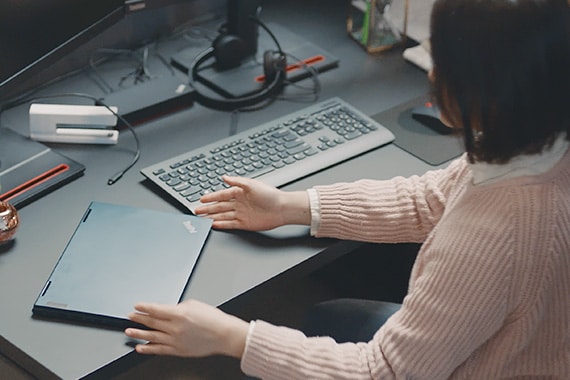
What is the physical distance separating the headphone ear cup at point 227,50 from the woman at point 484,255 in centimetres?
64

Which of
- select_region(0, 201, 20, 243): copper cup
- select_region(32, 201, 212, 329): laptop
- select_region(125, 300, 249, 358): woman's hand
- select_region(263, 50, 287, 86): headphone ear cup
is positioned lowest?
select_region(125, 300, 249, 358): woman's hand

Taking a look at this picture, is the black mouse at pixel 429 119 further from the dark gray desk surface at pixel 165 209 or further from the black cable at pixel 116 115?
the black cable at pixel 116 115

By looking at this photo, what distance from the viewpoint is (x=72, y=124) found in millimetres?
1446

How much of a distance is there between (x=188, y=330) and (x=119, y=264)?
15 cm

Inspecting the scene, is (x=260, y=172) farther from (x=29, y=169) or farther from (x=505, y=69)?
(x=505, y=69)

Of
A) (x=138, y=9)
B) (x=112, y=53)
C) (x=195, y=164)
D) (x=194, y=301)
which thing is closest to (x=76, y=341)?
(x=194, y=301)

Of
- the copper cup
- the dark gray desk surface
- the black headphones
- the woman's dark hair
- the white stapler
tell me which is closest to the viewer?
the woman's dark hair

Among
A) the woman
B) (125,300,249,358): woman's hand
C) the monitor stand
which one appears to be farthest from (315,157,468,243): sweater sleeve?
the monitor stand

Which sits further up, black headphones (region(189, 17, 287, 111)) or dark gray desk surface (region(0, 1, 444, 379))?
black headphones (region(189, 17, 287, 111))

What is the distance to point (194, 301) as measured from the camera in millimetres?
1120

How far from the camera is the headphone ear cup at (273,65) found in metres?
1.60

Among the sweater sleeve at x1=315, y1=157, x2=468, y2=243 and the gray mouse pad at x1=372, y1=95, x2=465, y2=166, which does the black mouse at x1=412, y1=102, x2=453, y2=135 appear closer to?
the gray mouse pad at x1=372, y1=95, x2=465, y2=166

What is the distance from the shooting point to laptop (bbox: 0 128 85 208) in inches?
51.9

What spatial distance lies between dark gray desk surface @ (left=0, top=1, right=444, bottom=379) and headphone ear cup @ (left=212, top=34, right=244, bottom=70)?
0.43 feet
